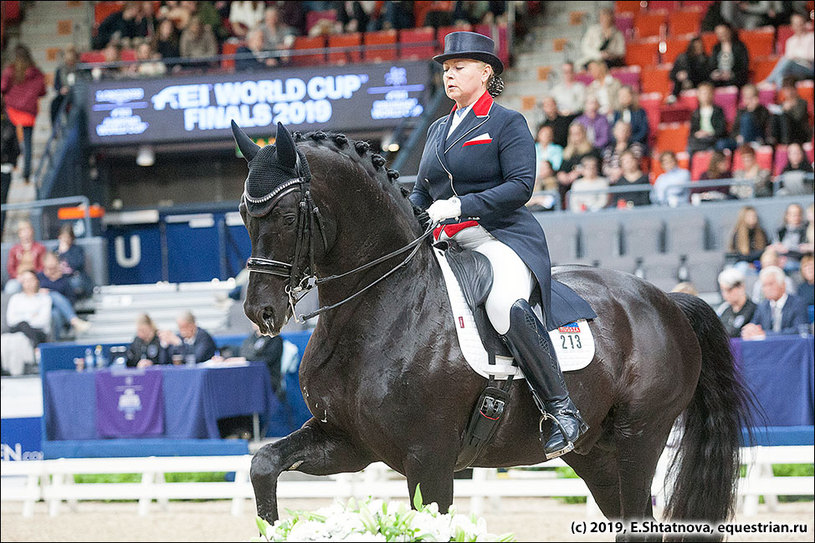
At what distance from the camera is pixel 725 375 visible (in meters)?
5.85

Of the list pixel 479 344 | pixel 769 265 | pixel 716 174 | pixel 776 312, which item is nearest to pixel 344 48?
pixel 716 174

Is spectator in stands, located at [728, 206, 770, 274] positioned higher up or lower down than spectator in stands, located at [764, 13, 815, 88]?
lower down

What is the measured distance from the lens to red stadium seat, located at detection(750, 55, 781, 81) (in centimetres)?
1520

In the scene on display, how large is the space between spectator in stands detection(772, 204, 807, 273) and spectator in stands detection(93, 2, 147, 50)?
10.9 meters

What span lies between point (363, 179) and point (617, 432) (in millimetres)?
1815

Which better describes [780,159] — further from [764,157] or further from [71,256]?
[71,256]

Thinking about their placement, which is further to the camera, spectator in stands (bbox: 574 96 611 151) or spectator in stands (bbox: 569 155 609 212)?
spectator in stands (bbox: 574 96 611 151)

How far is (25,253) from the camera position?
1380cm

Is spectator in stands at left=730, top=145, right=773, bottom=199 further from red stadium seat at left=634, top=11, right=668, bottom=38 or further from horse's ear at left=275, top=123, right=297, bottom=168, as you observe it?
horse's ear at left=275, top=123, right=297, bottom=168

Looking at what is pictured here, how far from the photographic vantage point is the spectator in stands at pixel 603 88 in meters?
14.5

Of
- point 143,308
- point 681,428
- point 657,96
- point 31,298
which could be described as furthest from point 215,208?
point 681,428

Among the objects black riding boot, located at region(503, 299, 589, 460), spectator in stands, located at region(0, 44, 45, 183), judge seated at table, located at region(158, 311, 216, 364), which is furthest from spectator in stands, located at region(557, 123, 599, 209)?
black riding boot, located at region(503, 299, 589, 460)

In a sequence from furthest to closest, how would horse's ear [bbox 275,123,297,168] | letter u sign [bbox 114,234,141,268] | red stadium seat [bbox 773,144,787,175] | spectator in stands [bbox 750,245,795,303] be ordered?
letter u sign [bbox 114,234,141,268] → red stadium seat [bbox 773,144,787,175] → spectator in stands [bbox 750,245,795,303] → horse's ear [bbox 275,123,297,168]

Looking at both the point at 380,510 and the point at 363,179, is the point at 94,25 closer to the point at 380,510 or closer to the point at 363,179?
the point at 363,179
